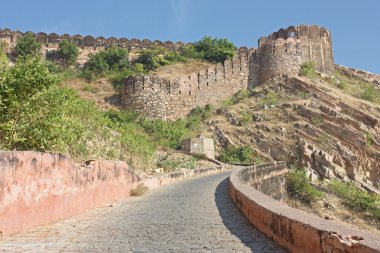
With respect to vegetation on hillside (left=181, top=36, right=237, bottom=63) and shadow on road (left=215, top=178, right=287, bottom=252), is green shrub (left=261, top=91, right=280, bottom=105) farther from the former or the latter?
shadow on road (left=215, top=178, right=287, bottom=252)

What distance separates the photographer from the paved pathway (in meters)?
4.77

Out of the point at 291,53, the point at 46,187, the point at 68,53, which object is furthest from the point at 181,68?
the point at 46,187

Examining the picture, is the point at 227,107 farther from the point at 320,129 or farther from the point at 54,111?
the point at 54,111

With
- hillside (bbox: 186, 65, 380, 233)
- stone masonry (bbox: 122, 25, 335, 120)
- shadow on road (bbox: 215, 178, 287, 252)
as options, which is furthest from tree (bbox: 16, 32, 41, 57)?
shadow on road (bbox: 215, 178, 287, 252)

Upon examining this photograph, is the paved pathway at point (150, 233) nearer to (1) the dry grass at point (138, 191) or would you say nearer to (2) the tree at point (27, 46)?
(1) the dry grass at point (138, 191)

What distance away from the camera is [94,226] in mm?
6293

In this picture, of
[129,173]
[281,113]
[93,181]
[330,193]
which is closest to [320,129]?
[281,113]

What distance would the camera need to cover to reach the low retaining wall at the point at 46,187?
17.1 feet

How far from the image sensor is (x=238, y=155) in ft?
86.5

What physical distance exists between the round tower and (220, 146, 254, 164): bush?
9715mm

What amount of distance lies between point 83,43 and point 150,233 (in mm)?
40118

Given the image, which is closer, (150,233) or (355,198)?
(150,233)

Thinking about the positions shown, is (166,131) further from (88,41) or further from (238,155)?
(88,41)

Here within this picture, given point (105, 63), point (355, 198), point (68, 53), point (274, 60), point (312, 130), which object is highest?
point (68, 53)
